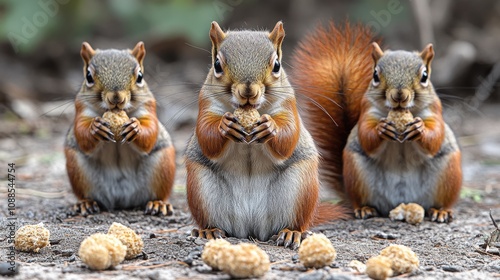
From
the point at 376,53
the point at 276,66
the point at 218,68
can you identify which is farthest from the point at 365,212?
the point at 218,68

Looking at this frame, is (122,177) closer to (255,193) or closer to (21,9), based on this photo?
(255,193)

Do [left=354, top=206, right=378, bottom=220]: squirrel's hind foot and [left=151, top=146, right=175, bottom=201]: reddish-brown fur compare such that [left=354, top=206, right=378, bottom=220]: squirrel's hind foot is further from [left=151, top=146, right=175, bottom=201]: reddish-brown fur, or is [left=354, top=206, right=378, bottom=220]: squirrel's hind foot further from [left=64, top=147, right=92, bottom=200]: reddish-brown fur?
[left=64, top=147, right=92, bottom=200]: reddish-brown fur

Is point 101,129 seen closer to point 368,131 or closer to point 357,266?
point 368,131

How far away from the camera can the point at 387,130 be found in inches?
147

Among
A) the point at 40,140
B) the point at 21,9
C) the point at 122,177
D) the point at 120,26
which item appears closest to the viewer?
the point at 122,177

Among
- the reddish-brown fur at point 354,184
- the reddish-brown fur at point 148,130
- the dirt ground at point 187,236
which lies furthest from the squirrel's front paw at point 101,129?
the reddish-brown fur at point 354,184

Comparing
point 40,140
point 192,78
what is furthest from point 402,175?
point 192,78

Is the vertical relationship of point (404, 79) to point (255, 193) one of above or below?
above

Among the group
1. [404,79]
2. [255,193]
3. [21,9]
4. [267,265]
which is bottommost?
[267,265]

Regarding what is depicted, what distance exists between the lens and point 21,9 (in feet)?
26.3

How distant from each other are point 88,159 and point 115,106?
386 millimetres

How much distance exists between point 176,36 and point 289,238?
6.30 metres

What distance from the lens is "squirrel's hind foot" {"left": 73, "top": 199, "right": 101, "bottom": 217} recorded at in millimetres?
3921

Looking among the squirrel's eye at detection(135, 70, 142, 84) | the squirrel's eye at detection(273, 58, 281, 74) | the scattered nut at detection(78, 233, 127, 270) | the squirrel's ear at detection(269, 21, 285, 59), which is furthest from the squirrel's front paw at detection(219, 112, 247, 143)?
the squirrel's eye at detection(135, 70, 142, 84)
